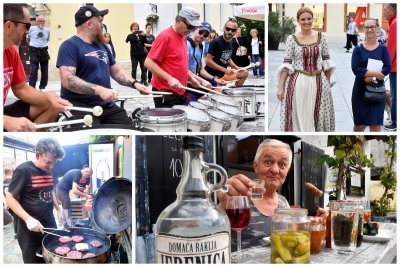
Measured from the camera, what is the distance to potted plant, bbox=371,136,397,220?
6.18 feet

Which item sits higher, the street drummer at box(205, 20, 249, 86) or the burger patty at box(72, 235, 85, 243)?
the street drummer at box(205, 20, 249, 86)

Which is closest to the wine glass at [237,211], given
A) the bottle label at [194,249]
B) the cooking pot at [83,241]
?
the bottle label at [194,249]

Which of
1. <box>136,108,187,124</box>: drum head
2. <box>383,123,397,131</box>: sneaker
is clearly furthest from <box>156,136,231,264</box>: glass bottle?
<box>383,123,397,131</box>: sneaker

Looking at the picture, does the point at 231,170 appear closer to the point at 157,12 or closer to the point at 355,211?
the point at 355,211

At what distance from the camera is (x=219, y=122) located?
6.63ft

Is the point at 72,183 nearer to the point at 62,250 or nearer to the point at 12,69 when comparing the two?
the point at 62,250

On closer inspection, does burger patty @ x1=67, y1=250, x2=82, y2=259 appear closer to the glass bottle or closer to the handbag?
the glass bottle

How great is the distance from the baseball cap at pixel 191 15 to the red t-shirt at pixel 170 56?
12 centimetres

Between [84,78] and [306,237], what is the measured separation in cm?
94

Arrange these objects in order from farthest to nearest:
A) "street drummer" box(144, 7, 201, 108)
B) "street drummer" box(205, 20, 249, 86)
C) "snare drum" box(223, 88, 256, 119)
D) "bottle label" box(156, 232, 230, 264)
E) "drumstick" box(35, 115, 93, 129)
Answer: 1. "snare drum" box(223, 88, 256, 119)
2. "street drummer" box(205, 20, 249, 86)
3. "street drummer" box(144, 7, 201, 108)
4. "drumstick" box(35, 115, 93, 129)
5. "bottle label" box(156, 232, 230, 264)

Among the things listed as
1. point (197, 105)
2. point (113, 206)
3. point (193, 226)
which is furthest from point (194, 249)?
point (197, 105)

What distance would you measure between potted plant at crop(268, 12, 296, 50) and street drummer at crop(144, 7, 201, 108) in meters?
0.26

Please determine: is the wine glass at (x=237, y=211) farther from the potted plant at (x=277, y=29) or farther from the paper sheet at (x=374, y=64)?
the paper sheet at (x=374, y=64)

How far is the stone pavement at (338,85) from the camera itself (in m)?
2.18
